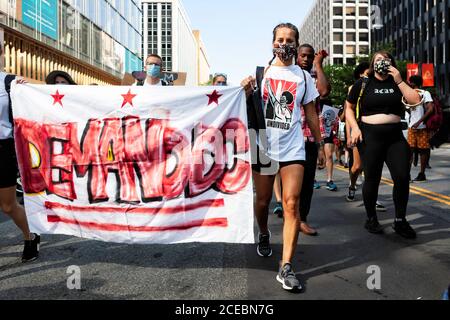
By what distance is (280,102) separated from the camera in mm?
3723

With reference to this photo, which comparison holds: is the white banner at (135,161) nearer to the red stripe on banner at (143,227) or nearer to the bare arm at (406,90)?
the red stripe on banner at (143,227)

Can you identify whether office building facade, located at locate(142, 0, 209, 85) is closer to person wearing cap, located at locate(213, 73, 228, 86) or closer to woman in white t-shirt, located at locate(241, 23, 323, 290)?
person wearing cap, located at locate(213, 73, 228, 86)

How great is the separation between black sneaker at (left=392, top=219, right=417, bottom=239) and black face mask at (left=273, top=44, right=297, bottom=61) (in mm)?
2285

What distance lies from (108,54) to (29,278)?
34173 millimetres

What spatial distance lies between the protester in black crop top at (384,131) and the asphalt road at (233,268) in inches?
16.4

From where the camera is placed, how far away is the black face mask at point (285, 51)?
12.2ft

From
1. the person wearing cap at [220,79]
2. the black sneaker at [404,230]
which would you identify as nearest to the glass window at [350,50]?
the person wearing cap at [220,79]

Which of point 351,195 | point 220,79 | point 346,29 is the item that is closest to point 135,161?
point 351,195

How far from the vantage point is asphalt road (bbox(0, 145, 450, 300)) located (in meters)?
3.24

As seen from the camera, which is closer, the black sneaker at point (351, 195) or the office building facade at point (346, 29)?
the black sneaker at point (351, 195)

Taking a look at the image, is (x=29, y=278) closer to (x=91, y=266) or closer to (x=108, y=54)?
(x=91, y=266)

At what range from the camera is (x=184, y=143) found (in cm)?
396
